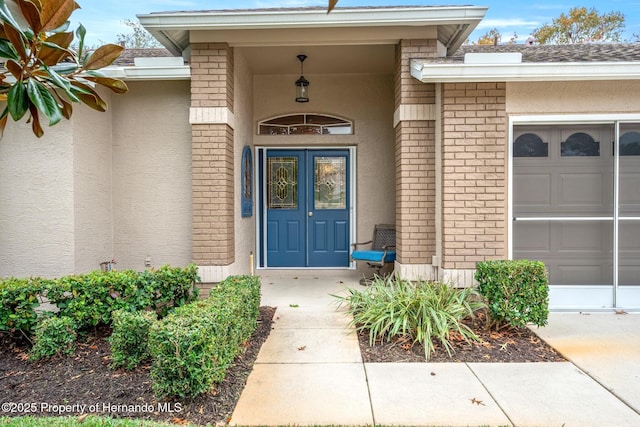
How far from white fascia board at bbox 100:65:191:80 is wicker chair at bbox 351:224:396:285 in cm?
389

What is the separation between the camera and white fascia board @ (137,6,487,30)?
16.8 feet

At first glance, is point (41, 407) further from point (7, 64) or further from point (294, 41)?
point (294, 41)

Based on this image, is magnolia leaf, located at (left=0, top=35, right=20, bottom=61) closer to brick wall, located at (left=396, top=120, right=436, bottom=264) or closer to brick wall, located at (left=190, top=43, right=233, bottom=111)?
brick wall, located at (left=190, top=43, right=233, bottom=111)

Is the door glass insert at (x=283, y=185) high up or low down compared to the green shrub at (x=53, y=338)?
up

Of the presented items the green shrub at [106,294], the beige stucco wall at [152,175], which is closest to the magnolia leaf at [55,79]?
the green shrub at [106,294]

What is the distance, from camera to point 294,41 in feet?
18.3

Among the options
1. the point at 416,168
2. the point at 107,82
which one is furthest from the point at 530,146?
the point at 107,82

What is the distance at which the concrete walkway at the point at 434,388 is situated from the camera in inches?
113

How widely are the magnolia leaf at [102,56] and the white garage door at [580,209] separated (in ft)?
15.5

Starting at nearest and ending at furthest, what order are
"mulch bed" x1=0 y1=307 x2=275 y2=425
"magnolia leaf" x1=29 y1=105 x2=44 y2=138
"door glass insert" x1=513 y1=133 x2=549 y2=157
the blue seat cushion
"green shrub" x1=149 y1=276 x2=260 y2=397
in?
"magnolia leaf" x1=29 y1=105 x2=44 y2=138
"green shrub" x1=149 y1=276 x2=260 y2=397
"mulch bed" x1=0 y1=307 x2=275 y2=425
"door glass insert" x1=513 y1=133 x2=549 y2=157
the blue seat cushion

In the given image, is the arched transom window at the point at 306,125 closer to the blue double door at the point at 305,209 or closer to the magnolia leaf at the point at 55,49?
the blue double door at the point at 305,209

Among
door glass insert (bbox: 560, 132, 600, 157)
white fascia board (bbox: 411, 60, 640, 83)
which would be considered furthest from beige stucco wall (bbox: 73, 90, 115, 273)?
door glass insert (bbox: 560, 132, 600, 157)

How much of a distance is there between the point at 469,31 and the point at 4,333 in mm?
6724

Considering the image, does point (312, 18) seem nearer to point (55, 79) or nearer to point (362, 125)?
point (362, 125)
